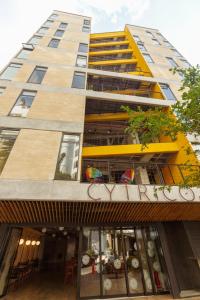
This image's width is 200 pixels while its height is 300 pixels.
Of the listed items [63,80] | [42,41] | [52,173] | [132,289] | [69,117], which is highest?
[42,41]

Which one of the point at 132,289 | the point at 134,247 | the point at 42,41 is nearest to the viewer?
the point at 132,289

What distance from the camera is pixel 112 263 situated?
26.8 ft

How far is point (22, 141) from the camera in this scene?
26.5 ft

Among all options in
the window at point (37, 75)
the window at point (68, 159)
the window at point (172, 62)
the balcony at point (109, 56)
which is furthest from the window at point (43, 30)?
the window at point (68, 159)

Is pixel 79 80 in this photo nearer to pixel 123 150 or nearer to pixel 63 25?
pixel 123 150

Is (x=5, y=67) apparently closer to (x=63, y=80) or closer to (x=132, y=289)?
(x=63, y=80)

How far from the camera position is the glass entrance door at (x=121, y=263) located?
7.63m

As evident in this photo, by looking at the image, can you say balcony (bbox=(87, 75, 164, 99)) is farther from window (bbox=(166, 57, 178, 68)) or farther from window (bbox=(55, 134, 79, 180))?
window (bbox=(55, 134, 79, 180))

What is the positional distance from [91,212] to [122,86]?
42.9 feet

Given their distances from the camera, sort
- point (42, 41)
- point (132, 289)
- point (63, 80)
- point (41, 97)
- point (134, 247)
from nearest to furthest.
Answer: point (132, 289), point (134, 247), point (41, 97), point (63, 80), point (42, 41)

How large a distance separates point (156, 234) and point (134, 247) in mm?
1278

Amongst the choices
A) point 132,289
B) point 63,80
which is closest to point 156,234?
point 132,289

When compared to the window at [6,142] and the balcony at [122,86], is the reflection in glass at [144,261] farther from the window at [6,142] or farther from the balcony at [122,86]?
the balcony at [122,86]

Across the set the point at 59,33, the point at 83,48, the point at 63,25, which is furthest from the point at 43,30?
the point at 83,48
